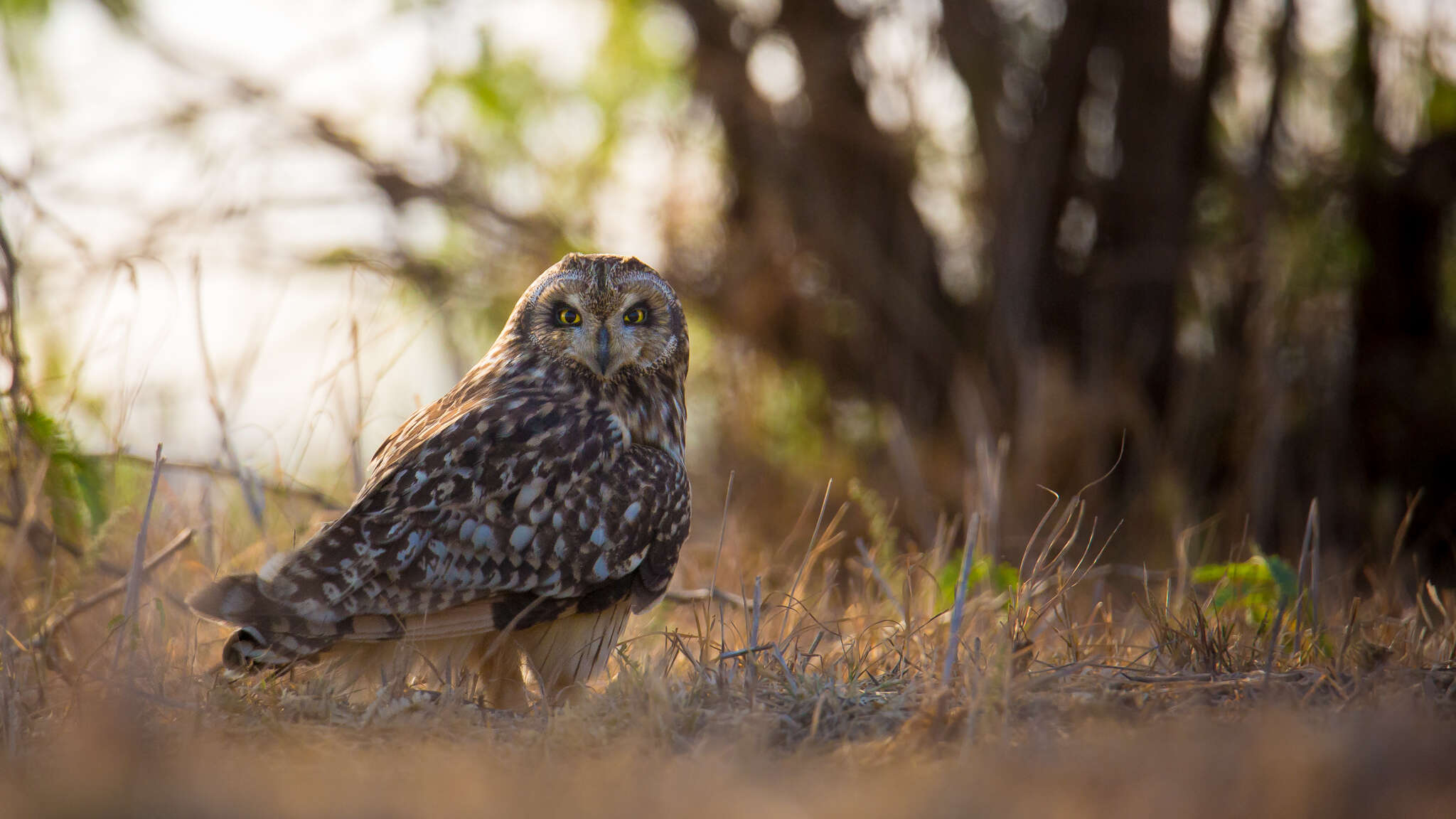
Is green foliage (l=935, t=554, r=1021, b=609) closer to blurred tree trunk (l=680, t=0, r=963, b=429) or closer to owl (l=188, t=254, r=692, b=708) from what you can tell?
owl (l=188, t=254, r=692, b=708)

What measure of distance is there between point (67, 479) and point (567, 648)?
1899 mm

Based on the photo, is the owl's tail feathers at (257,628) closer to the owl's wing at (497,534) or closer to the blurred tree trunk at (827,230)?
the owl's wing at (497,534)

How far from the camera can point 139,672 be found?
268cm

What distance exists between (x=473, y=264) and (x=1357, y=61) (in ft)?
18.7

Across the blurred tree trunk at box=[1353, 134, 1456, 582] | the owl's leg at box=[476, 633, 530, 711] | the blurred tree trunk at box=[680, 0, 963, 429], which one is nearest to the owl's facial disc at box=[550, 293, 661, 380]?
the owl's leg at box=[476, 633, 530, 711]

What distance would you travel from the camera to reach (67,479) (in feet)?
12.6

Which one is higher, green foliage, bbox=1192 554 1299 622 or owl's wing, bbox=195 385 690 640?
owl's wing, bbox=195 385 690 640

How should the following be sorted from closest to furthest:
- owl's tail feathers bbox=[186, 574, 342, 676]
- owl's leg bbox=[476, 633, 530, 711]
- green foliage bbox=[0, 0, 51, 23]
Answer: owl's tail feathers bbox=[186, 574, 342, 676] < owl's leg bbox=[476, 633, 530, 711] < green foliage bbox=[0, 0, 51, 23]

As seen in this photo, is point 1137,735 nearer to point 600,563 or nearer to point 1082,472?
point 600,563

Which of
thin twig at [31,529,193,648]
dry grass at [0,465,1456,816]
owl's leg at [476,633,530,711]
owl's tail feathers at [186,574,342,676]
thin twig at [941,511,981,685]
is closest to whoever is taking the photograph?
dry grass at [0,465,1456,816]

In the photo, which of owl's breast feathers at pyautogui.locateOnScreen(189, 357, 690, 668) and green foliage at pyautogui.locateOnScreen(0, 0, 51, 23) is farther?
green foliage at pyautogui.locateOnScreen(0, 0, 51, 23)

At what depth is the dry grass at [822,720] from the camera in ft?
5.87

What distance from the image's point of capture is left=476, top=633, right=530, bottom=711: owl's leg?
324 centimetres

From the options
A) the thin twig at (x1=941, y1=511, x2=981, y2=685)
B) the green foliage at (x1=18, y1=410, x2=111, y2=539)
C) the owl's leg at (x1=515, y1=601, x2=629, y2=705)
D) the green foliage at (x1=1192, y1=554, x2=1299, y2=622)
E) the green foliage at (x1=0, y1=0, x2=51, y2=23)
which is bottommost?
the green foliage at (x1=1192, y1=554, x2=1299, y2=622)
